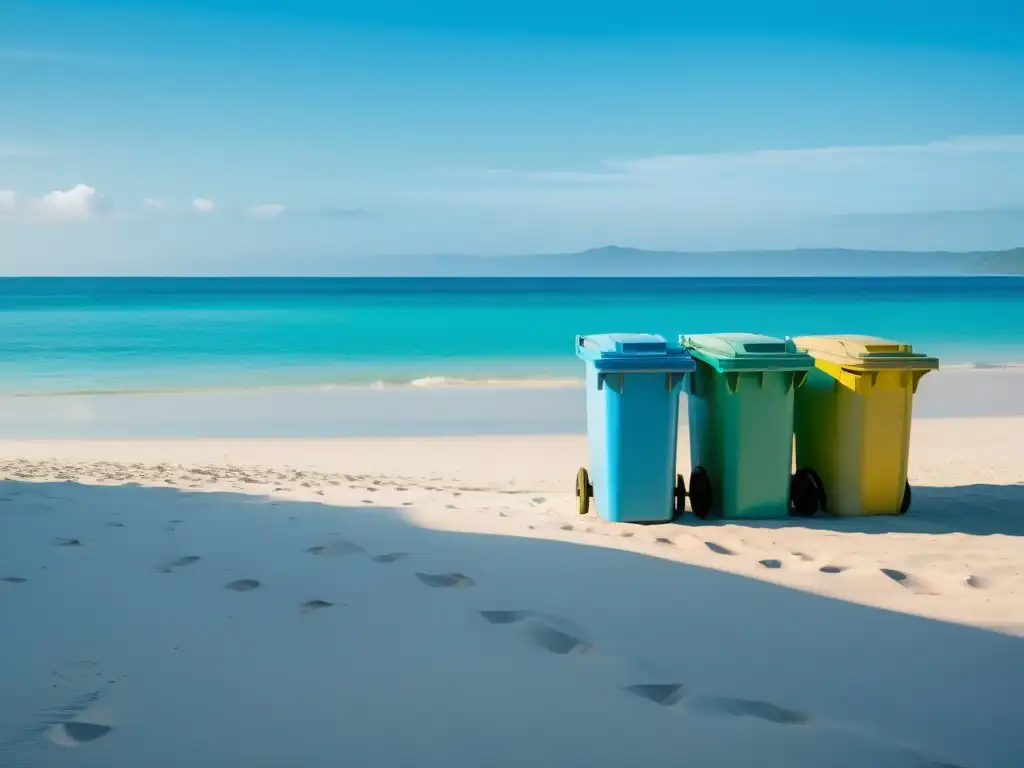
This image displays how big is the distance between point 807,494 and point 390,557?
314cm

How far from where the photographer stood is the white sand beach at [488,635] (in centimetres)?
275

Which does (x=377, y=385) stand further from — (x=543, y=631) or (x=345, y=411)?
(x=543, y=631)

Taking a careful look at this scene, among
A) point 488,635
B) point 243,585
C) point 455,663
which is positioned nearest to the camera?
point 455,663

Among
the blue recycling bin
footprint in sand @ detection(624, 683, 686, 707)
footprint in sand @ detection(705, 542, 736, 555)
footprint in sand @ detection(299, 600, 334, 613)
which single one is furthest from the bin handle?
footprint in sand @ detection(624, 683, 686, 707)

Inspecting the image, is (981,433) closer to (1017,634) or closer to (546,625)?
(1017,634)

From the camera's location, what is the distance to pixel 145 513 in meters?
5.57

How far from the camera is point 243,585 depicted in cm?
409

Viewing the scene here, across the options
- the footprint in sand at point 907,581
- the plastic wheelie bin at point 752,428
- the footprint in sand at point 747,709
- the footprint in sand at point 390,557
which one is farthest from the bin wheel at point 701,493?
the footprint in sand at point 747,709

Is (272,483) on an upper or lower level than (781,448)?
lower

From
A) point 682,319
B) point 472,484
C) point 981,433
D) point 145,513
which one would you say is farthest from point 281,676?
point 682,319

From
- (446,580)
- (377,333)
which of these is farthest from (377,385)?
(377,333)

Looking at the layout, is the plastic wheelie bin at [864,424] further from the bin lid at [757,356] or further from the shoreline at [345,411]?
the shoreline at [345,411]

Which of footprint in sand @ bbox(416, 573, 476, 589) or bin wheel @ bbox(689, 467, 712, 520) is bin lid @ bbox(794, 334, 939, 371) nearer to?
bin wheel @ bbox(689, 467, 712, 520)

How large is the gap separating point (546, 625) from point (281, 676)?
107cm
